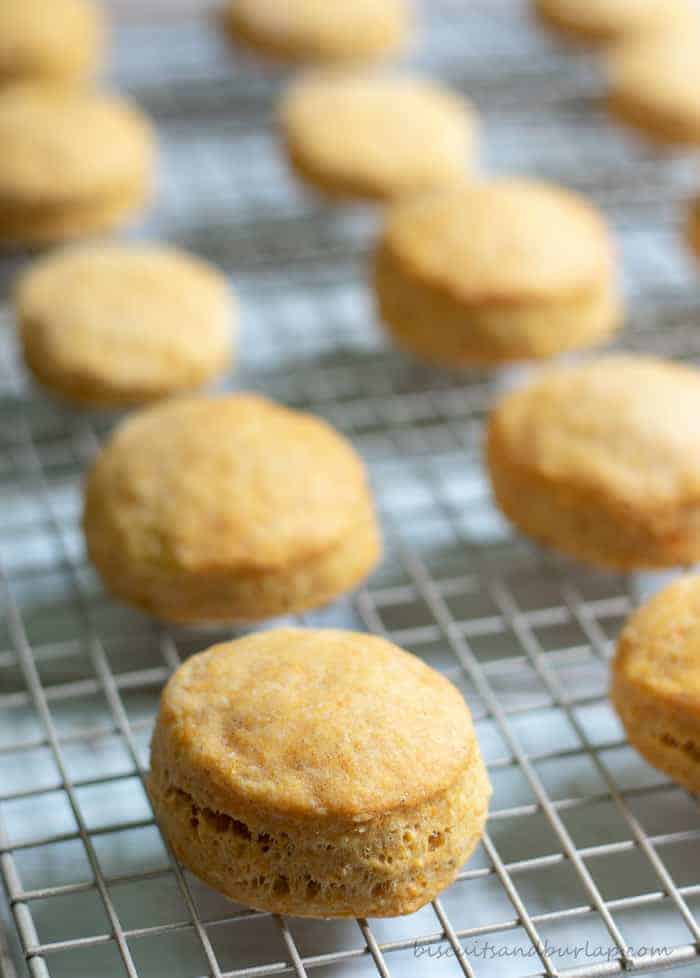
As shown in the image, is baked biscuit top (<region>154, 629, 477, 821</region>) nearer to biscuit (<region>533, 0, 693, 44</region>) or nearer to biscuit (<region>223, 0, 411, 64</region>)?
biscuit (<region>223, 0, 411, 64</region>)

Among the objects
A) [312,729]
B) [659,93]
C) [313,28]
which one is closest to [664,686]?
[312,729]

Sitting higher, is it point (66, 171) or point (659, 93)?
point (659, 93)

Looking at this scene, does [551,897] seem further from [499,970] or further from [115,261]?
[115,261]

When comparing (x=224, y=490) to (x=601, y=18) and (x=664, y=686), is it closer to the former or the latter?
(x=664, y=686)

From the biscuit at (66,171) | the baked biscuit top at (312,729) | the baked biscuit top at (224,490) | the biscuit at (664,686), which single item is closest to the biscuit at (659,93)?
the biscuit at (66,171)

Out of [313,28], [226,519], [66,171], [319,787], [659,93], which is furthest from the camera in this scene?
[313,28]

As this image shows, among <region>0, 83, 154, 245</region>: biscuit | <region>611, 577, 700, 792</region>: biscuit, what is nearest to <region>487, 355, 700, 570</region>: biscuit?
<region>611, 577, 700, 792</region>: biscuit

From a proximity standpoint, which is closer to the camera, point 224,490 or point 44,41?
point 224,490

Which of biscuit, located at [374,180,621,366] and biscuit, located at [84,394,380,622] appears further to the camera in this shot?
biscuit, located at [374,180,621,366]
